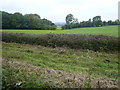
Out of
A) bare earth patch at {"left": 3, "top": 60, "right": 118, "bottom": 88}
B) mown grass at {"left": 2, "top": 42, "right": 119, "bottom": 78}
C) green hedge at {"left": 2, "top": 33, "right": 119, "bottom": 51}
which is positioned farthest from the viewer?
green hedge at {"left": 2, "top": 33, "right": 119, "bottom": 51}

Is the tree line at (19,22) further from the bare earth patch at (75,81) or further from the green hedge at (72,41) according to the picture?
the bare earth patch at (75,81)

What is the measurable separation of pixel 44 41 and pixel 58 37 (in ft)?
5.07

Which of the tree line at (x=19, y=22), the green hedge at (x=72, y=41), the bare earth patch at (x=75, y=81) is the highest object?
the tree line at (x=19, y=22)

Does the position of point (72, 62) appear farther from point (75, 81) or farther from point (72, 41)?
point (72, 41)

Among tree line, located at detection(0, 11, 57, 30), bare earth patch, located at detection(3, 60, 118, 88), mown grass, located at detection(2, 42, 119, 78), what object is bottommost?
mown grass, located at detection(2, 42, 119, 78)

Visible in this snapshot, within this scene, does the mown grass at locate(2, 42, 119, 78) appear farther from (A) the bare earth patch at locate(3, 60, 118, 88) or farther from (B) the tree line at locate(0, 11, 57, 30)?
(B) the tree line at locate(0, 11, 57, 30)

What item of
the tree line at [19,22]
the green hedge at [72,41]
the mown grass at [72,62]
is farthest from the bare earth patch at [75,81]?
the tree line at [19,22]

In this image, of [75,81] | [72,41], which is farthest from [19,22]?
[75,81]

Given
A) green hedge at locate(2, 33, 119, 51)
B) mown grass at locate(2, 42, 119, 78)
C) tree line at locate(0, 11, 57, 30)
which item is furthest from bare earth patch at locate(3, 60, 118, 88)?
tree line at locate(0, 11, 57, 30)

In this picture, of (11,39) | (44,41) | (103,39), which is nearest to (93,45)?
(103,39)

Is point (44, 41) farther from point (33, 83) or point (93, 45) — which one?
point (33, 83)

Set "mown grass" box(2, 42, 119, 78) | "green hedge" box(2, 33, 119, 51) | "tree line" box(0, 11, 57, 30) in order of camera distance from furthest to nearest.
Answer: "tree line" box(0, 11, 57, 30) → "green hedge" box(2, 33, 119, 51) → "mown grass" box(2, 42, 119, 78)

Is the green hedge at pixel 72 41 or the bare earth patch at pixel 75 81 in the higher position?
the green hedge at pixel 72 41

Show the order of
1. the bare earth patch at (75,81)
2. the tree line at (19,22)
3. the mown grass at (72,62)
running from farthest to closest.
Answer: the tree line at (19,22), the mown grass at (72,62), the bare earth patch at (75,81)
